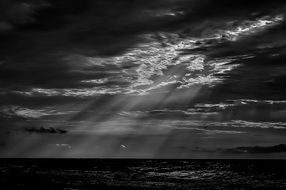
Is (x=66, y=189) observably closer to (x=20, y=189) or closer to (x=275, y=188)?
(x=20, y=189)

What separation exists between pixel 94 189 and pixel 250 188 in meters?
21.9

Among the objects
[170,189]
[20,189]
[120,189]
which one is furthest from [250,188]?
[20,189]

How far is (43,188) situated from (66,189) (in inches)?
131

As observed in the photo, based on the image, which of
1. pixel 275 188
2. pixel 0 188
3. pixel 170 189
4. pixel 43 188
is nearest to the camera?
pixel 0 188

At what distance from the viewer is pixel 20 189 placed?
3781 cm

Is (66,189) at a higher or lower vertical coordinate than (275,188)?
higher

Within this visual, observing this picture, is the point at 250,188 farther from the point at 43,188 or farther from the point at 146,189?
the point at 43,188

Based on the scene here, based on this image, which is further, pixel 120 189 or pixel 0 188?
pixel 120 189

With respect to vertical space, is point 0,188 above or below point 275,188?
above

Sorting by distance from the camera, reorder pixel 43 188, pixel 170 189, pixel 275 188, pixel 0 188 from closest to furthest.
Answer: pixel 0 188, pixel 43 188, pixel 170 189, pixel 275 188

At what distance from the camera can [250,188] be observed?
46.7m

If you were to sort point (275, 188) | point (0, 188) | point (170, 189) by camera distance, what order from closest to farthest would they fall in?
point (0, 188) → point (170, 189) → point (275, 188)

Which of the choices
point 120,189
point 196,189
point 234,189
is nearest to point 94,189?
point 120,189

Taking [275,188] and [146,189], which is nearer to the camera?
[146,189]
